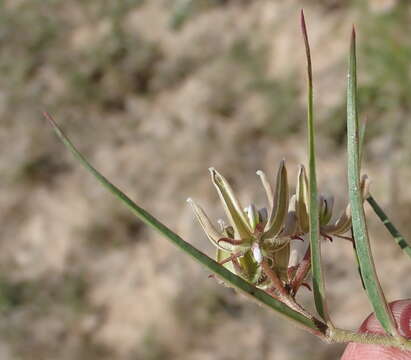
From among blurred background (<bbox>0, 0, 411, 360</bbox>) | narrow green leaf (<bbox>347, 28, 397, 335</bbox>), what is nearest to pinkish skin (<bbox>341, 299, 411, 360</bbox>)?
narrow green leaf (<bbox>347, 28, 397, 335</bbox>)

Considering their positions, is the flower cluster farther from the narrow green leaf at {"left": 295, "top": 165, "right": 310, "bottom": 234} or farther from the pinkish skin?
the pinkish skin

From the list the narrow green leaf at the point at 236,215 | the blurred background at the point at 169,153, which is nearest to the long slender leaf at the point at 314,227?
the narrow green leaf at the point at 236,215

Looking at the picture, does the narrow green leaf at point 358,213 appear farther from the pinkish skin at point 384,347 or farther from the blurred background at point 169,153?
the blurred background at point 169,153

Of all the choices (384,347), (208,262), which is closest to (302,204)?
(208,262)

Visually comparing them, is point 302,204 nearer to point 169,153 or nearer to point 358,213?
point 358,213

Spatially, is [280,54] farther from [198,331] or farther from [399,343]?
[399,343]
